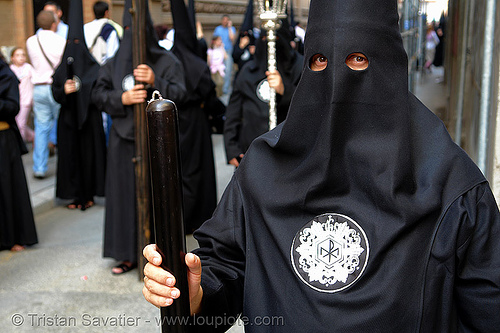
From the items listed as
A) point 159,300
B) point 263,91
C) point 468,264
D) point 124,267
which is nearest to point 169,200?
point 159,300

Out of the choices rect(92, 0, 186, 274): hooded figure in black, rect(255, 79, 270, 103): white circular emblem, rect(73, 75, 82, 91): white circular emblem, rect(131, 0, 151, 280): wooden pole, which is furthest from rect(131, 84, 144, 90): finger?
rect(73, 75, 82, 91): white circular emblem

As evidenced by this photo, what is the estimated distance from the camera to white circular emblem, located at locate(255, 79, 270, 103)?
19.0 ft

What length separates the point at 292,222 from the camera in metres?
2.05

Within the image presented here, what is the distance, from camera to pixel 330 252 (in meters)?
1.98

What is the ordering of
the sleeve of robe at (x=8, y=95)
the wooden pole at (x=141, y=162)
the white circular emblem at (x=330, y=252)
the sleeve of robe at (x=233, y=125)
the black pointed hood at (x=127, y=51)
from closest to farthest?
the white circular emblem at (x=330, y=252) < the wooden pole at (x=141, y=162) < the black pointed hood at (x=127, y=51) < the sleeve of robe at (x=8, y=95) < the sleeve of robe at (x=233, y=125)

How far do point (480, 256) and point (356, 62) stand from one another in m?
0.66

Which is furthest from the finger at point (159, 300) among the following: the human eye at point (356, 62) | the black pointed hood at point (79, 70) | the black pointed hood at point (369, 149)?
the black pointed hood at point (79, 70)

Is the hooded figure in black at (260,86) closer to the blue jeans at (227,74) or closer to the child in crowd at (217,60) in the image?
the child in crowd at (217,60)

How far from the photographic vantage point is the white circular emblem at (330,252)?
1943 millimetres

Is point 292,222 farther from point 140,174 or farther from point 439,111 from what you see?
point 439,111

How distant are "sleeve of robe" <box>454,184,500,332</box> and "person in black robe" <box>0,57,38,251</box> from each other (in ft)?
15.7

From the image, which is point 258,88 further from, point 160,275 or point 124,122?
point 160,275

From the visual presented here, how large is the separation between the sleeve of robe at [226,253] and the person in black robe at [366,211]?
1.0 inches

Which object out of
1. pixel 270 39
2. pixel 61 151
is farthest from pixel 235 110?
pixel 61 151
